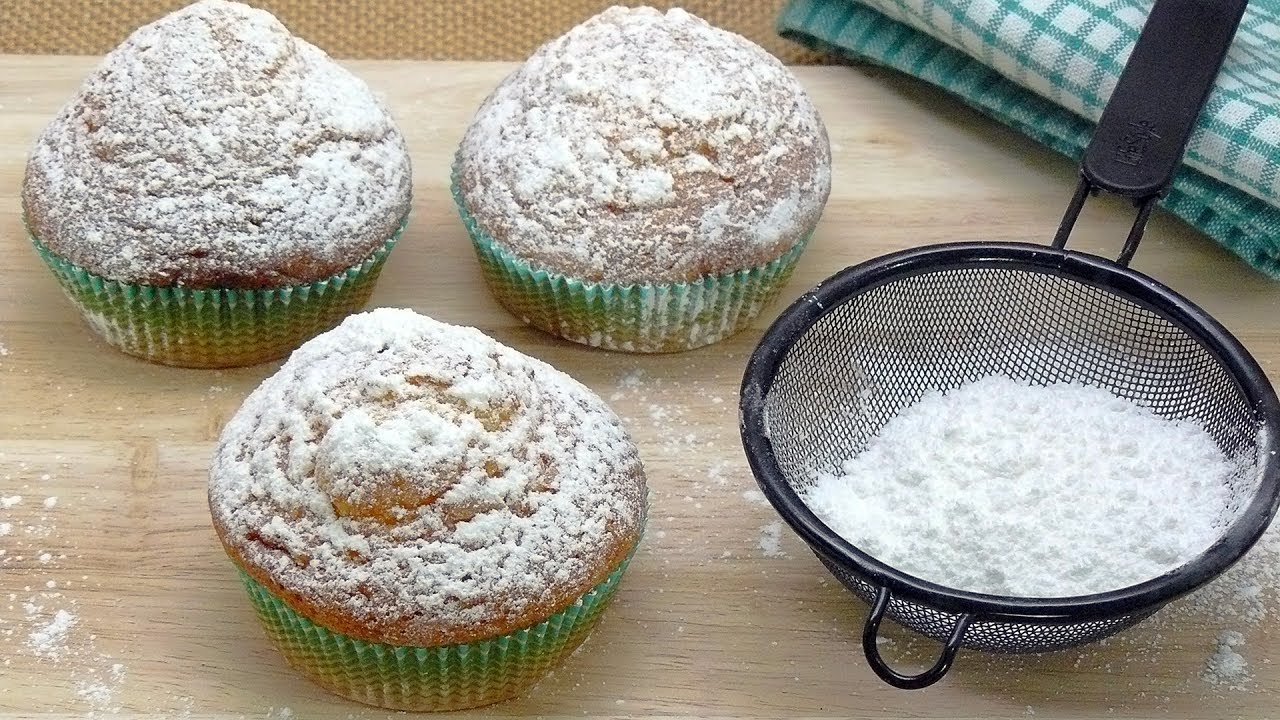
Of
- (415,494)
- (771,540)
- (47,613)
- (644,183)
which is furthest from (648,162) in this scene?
(47,613)

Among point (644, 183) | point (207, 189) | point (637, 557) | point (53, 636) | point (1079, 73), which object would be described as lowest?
point (53, 636)

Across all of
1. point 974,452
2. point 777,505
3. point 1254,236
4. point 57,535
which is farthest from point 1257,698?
point 57,535

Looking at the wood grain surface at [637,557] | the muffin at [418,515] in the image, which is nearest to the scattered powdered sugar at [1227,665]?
the wood grain surface at [637,557]

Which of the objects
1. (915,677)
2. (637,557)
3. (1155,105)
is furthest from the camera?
(1155,105)

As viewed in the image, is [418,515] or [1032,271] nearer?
[418,515]

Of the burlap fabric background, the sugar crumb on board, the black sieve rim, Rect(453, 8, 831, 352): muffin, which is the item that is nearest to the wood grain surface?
the sugar crumb on board

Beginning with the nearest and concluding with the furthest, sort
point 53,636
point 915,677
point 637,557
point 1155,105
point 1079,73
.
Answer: point 915,677 → point 53,636 → point 637,557 → point 1155,105 → point 1079,73

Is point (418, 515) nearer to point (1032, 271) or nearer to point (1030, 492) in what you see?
point (1030, 492)
